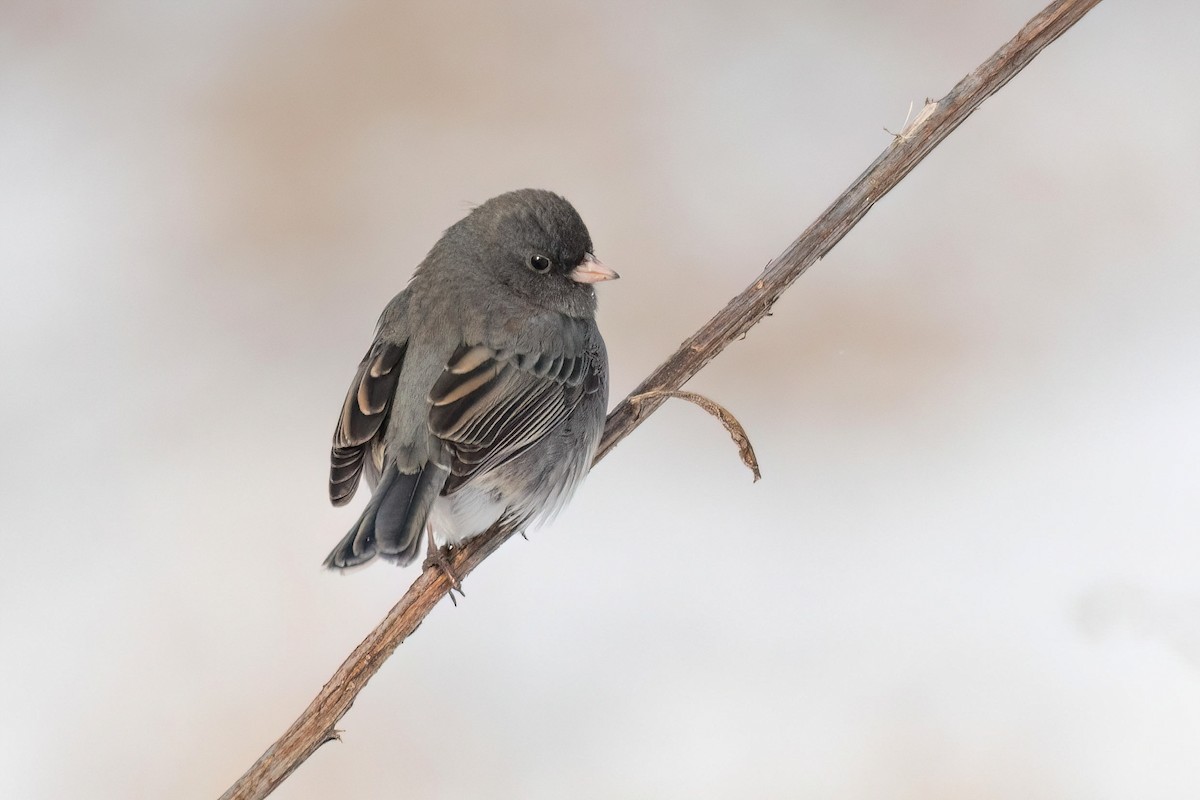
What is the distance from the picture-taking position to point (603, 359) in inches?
104

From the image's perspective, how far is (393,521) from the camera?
6.54 feet

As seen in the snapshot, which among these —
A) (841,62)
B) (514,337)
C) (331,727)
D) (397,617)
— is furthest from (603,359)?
(841,62)

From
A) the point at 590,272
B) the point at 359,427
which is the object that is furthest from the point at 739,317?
the point at 359,427

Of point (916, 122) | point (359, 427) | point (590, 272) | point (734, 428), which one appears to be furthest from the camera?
point (590, 272)

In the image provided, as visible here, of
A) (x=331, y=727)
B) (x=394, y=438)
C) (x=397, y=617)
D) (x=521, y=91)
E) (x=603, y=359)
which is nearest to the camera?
(x=331, y=727)

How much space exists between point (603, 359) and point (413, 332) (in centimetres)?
A: 48

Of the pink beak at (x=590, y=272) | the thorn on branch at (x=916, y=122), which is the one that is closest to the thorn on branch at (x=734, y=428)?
the thorn on branch at (x=916, y=122)

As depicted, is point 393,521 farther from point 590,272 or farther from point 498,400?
point 590,272

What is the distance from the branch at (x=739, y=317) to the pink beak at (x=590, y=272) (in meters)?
0.42

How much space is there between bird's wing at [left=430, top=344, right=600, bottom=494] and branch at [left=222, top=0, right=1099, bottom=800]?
0.69ft

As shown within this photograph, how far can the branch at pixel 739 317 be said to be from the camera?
169 cm

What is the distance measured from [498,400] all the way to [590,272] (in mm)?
408

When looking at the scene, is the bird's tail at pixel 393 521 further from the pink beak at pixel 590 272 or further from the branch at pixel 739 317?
the pink beak at pixel 590 272

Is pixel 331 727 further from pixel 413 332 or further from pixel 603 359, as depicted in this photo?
pixel 603 359
